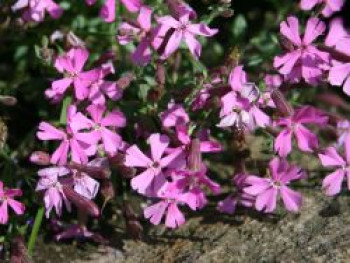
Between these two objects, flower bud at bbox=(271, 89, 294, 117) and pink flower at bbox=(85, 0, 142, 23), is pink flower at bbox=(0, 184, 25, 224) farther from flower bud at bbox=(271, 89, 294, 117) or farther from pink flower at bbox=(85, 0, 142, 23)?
flower bud at bbox=(271, 89, 294, 117)

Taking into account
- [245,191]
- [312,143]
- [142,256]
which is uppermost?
[312,143]

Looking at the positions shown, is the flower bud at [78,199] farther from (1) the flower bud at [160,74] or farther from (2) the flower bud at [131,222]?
(1) the flower bud at [160,74]

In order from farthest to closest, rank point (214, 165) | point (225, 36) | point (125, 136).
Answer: point (225, 36)
point (214, 165)
point (125, 136)

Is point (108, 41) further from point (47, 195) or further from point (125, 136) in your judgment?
point (47, 195)

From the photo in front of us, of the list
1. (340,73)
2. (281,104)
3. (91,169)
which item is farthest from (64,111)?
(340,73)

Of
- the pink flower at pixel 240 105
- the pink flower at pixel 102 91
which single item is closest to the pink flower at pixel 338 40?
the pink flower at pixel 240 105

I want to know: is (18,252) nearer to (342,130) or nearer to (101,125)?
(101,125)

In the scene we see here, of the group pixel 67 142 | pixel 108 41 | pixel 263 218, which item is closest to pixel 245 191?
pixel 263 218

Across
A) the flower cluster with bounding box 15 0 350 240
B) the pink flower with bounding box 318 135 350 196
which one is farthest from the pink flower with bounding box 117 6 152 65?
the pink flower with bounding box 318 135 350 196
